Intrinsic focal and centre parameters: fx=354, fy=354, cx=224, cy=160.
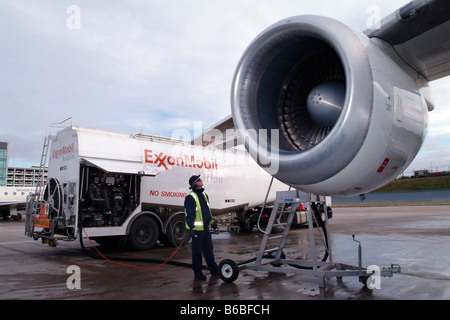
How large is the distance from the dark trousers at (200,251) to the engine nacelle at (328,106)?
2525mm

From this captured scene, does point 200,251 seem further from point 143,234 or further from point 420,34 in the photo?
point 420,34

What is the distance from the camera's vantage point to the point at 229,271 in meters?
5.38

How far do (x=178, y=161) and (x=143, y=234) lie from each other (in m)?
2.32

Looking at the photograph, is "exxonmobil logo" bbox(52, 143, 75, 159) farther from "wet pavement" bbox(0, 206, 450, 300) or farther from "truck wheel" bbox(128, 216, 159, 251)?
Result: "wet pavement" bbox(0, 206, 450, 300)

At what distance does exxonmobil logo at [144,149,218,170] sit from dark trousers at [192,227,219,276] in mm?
4276

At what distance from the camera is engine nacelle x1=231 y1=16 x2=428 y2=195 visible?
3125mm

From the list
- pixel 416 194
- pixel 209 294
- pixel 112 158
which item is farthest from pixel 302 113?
pixel 416 194

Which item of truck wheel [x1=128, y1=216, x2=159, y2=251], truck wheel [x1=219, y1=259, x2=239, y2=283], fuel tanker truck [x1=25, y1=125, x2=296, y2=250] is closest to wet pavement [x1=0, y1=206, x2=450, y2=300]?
truck wheel [x1=219, y1=259, x2=239, y2=283]

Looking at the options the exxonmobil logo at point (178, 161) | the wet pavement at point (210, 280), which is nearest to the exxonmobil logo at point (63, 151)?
the exxonmobil logo at point (178, 161)

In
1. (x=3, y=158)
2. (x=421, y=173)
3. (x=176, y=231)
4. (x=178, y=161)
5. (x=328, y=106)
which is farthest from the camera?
(x=3, y=158)

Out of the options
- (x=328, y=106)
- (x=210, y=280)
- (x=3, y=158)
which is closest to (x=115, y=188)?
(x=210, y=280)

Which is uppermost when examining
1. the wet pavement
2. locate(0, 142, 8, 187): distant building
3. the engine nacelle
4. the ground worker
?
locate(0, 142, 8, 187): distant building

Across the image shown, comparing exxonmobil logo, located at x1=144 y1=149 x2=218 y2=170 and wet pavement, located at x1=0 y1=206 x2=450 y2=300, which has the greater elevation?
exxonmobil logo, located at x1=144 y1=149 x2=218 y2=170
